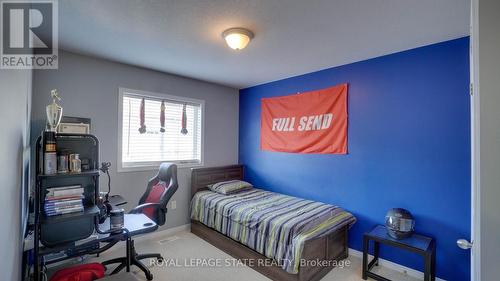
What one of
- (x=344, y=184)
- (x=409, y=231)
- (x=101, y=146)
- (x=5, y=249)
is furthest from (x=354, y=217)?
(x=101, y=146)

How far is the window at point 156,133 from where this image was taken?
122 inches

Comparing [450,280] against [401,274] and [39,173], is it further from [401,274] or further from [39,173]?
[39,173]

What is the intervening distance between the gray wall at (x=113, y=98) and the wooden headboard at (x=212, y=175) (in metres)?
0.12

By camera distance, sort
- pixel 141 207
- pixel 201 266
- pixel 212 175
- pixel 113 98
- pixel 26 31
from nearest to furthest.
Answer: pixel 26 31 < pixel 141 207 < pixel 201 266 < pixel 113 98 < pixel 212 175

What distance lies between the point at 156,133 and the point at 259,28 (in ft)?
7.19

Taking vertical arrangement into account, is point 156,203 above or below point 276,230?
above

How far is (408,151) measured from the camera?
2494mm

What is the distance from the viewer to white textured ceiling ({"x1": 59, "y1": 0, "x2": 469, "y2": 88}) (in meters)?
1.70

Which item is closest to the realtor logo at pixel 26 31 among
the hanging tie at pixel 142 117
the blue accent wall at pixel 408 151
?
the hanging tie at pixel 142 117

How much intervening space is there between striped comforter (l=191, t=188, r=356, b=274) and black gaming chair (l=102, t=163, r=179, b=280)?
696 mm

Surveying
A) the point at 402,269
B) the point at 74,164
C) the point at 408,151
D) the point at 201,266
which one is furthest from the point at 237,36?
the point at 402,269

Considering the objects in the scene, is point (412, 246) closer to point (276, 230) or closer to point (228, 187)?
point (276, 230)

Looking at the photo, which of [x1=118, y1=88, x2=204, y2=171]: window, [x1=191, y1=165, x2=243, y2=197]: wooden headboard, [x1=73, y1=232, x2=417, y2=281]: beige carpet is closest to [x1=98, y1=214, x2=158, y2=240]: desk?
[x1=73, y1=232, x2=417, y2=281]: beige carpet

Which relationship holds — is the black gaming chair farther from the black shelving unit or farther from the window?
the black shelving unit
